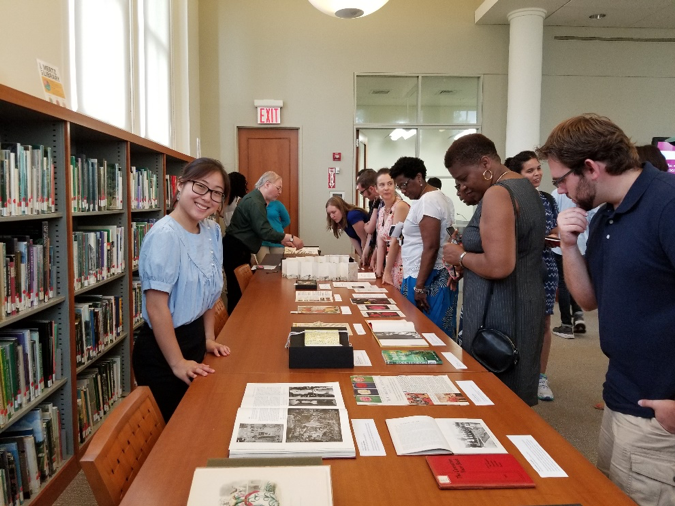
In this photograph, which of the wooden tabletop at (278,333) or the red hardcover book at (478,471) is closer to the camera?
the red hardcover book at (478,471)

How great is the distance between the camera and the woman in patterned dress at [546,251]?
3.48m

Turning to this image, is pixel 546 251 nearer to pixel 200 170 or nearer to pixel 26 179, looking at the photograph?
pixel 200 170

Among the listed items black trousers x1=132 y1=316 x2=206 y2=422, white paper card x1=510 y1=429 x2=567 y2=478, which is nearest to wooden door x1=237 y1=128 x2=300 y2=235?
black trousers x1=132 y1=316 x2=206 y2=422

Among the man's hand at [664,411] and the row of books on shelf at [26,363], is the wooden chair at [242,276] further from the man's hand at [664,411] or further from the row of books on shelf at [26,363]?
the man's hand at [664,411]

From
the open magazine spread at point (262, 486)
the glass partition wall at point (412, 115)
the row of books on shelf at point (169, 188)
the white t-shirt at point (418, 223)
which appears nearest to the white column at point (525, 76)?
the glass partition wall at point (412, 115)

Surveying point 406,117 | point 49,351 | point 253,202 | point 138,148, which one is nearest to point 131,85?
point 138,148

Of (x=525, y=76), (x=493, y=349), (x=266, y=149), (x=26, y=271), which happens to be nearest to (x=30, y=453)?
(x=26, y=271)

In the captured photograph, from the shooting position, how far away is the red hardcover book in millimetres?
1119

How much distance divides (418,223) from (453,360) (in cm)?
129

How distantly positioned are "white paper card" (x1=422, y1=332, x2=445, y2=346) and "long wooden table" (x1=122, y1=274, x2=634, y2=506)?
18 centimetres

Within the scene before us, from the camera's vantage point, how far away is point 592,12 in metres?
7.13

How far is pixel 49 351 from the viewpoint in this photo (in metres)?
2.45

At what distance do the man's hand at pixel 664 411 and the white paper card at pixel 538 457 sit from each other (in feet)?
1.01

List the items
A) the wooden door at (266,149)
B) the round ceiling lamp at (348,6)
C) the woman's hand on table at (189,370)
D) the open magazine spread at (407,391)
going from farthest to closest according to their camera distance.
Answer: the wooden door at (266,149) → the round ceiling lamp at (348,6) → the woman's hand on table at (189,370) → the open magazine spread at (407,391)
